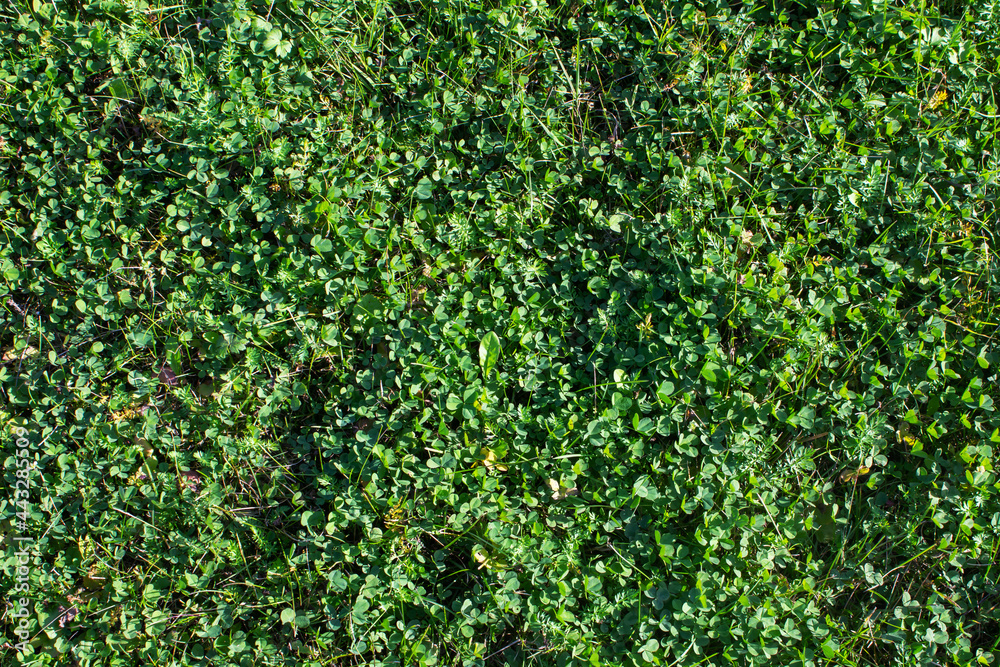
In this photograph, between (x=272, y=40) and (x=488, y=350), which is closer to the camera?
(x=488, y=350)

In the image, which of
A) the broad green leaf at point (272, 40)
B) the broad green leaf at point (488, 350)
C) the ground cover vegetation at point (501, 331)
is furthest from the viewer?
the broad green leaf at point (272, 40)

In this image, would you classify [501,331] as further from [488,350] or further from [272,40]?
[272,40]

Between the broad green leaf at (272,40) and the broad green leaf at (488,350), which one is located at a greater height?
the broad green leaf at (272,40)

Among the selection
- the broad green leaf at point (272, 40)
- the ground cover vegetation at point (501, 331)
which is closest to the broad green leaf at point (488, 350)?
the ground cover vegetation at point (501, 331)

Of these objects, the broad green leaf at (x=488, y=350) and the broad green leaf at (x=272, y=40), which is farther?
the broad green leaf at (x=272, y=40)

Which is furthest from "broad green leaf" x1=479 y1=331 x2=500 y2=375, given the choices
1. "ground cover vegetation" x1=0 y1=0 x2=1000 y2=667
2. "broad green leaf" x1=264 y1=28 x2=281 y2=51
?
"broad green leaf" x1=264 y1=28 x2=281 y2=51

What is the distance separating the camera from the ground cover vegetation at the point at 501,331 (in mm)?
2578

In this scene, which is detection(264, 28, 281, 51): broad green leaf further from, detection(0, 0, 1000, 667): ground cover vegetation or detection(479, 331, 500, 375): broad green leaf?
detection(479, 331, 500, 375): broad green leaf

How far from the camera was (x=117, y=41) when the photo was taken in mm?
3025

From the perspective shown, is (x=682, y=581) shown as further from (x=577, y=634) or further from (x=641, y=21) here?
(x=641, y=21)

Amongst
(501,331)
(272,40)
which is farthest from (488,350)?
(272,40)

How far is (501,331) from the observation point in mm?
2785

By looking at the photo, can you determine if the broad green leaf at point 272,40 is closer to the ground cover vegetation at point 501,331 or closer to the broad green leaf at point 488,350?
the ground cover vegetation at point 501,331

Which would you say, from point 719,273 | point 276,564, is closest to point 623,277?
point 719,273
